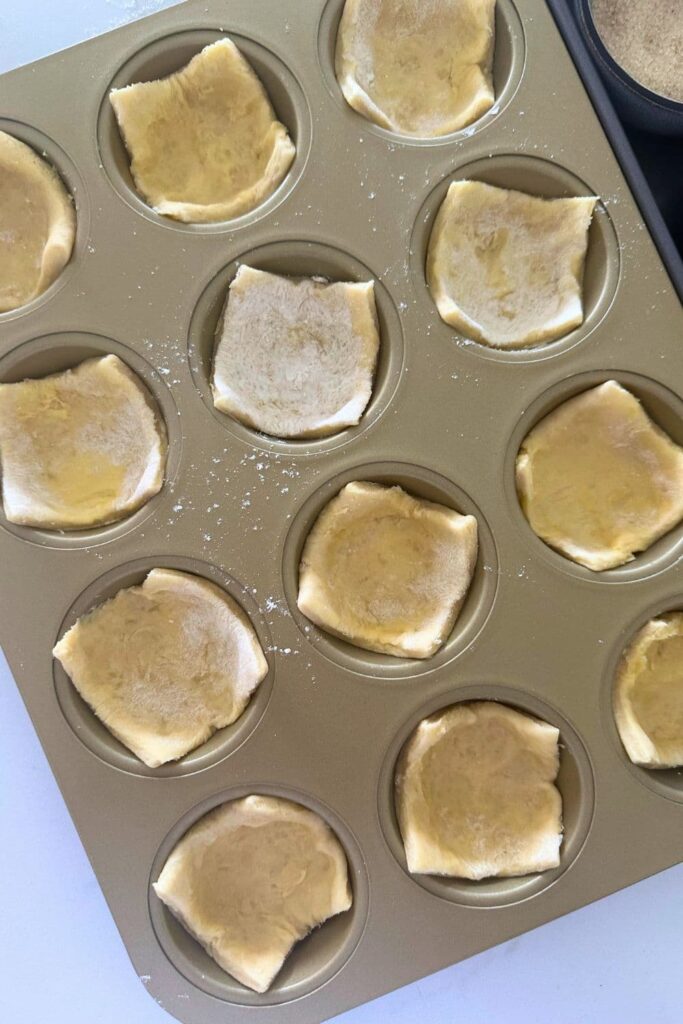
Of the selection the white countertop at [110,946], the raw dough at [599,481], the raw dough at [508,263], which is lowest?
the white countertop at [110,946]

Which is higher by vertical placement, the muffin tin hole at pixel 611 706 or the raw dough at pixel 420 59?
the raw dough at pixel 420 59

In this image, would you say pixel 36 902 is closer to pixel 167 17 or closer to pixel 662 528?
pixel 662 528

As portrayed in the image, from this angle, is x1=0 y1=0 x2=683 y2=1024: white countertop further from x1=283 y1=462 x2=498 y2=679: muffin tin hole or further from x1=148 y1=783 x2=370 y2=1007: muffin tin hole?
x1=283 y1=462 x2=498 y2=679: muffin tin hole

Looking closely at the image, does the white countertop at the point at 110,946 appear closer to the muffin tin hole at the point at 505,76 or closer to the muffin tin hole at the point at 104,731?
the muffin tin hole at the point at 104,731

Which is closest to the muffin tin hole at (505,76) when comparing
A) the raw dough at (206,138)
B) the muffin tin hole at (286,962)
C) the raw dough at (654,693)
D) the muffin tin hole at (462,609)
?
the raw dough at (206,138)

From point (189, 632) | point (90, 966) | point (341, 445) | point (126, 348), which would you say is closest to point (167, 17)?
point (126, 348)

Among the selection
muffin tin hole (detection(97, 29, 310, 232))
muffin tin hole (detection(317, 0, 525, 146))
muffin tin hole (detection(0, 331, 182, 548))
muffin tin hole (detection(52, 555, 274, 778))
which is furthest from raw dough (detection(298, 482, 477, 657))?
muffin tin hole (detection(317, 0, 525, 146))

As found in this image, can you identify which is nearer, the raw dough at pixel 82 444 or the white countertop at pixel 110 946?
the raw dough at pixel 82 444
